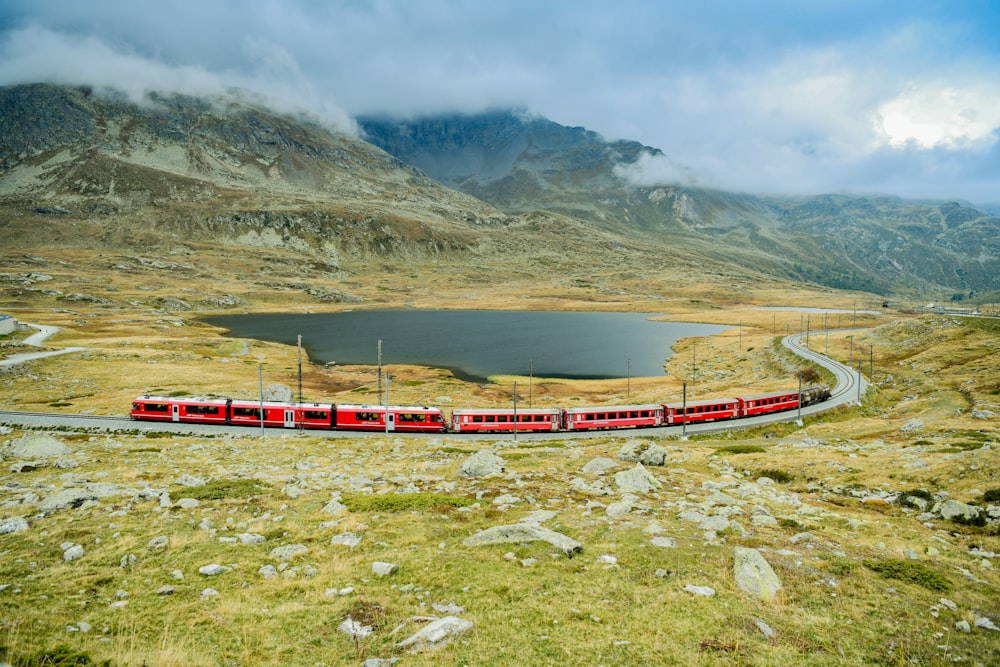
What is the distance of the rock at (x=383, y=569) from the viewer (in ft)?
51.3

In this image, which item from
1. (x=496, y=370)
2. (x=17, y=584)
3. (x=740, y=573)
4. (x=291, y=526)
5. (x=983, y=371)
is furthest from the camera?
(x=496, y=370)

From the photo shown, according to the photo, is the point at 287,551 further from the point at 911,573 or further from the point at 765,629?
the point at 911,573

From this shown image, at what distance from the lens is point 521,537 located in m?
18.4

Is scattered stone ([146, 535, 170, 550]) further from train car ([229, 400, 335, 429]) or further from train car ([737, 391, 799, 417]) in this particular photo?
train car ([737, 391, 799, 417])

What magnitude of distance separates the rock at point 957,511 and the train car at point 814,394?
5029cm

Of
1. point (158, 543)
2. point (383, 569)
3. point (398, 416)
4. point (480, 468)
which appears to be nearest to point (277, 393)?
point (398, 416)

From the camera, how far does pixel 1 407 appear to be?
Result: 57969 millimetres

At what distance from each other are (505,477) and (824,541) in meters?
17.0

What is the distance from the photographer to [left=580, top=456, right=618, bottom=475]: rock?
3222 centimetres

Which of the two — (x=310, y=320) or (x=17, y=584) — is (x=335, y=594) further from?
(x=310, y=320)

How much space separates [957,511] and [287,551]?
30822mm

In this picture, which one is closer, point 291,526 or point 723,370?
point 291,526

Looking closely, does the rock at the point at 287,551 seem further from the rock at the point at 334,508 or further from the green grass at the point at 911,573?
the green grass at the point at 911,573

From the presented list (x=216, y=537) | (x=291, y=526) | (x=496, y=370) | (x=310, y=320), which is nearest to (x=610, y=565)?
(x=291, y=526)
